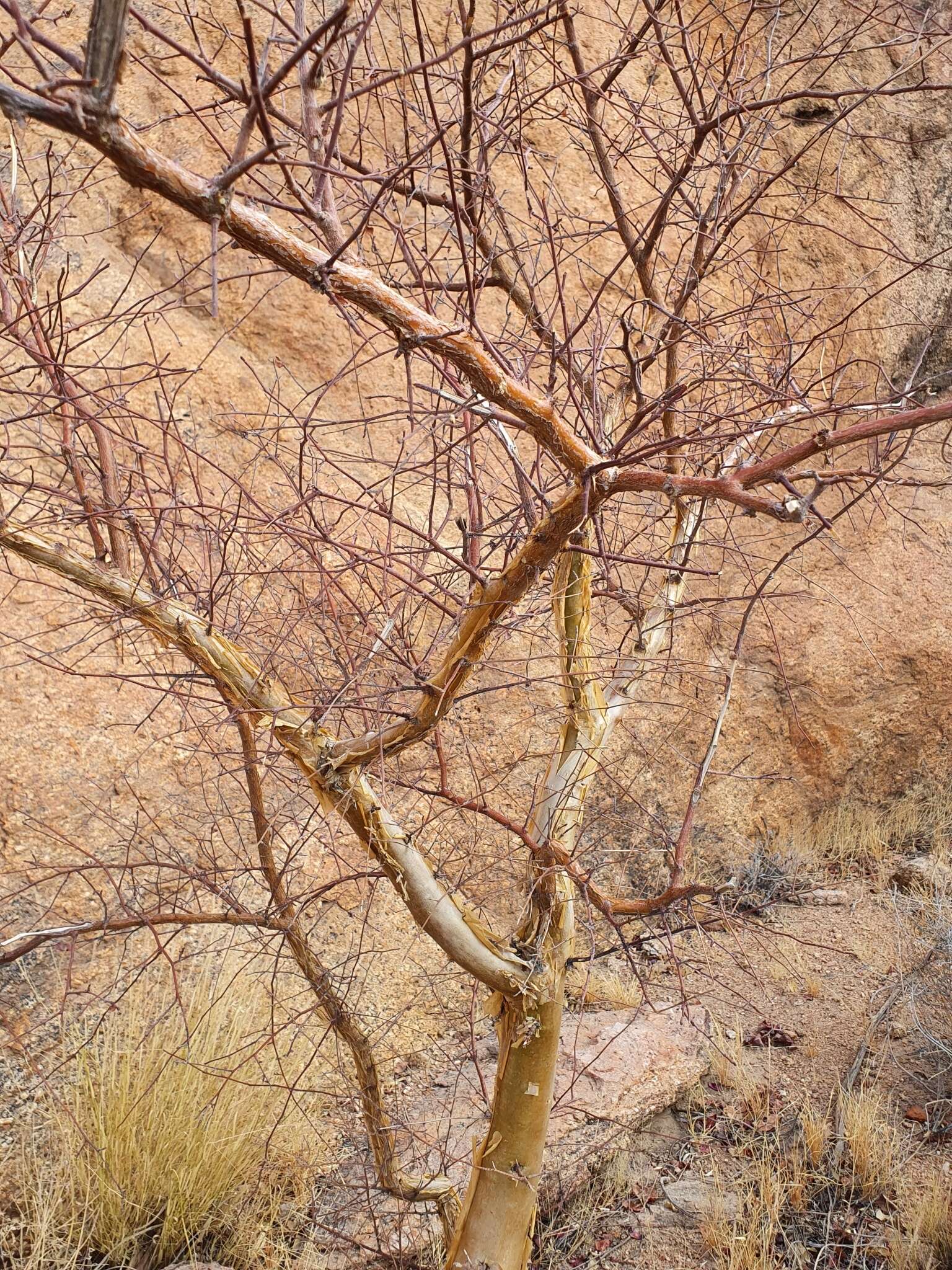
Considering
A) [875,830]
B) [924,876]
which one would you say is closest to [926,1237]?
[924,876]

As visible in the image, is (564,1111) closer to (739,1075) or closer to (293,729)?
(739,1075)

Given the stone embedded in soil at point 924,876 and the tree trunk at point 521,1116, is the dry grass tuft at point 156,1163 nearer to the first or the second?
the tree trunk at point 521,1116

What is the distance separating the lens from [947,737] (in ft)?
22.2

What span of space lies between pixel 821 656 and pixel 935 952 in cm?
225

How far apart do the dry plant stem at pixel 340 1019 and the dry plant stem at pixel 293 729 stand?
15cm

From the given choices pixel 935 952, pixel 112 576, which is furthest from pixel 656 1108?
pixel 112 576

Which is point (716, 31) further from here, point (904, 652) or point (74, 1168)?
point (74, 1168)

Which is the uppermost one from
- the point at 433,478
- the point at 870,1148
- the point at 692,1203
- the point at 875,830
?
the point at 875,830

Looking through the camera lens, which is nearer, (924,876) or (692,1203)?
(692,1203)

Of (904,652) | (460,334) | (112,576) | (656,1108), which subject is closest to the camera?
(460,334)

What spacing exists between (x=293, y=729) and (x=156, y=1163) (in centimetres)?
171

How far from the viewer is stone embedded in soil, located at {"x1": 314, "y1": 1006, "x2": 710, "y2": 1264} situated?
335 centimetres

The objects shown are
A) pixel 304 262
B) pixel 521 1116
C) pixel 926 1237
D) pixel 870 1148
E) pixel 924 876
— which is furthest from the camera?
pixel 924 876

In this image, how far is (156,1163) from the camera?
3211 mm
